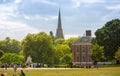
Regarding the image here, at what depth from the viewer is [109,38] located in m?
126

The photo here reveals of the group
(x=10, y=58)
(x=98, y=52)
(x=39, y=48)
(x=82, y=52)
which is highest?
(x=39, y=48)

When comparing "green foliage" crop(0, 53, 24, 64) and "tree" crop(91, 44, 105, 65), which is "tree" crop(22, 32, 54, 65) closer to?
"green foliage" crop(0, 53, 24, 64)

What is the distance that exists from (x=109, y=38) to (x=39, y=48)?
105ft

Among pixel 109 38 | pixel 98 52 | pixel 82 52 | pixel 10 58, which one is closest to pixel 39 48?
pixel 10 58

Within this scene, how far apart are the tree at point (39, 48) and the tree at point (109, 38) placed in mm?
24034

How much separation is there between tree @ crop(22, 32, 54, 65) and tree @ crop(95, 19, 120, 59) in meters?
24.0

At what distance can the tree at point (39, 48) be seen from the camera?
146 meters

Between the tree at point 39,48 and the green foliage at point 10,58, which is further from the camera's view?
the green foliage at point 10,58

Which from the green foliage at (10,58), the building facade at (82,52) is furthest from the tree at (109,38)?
the green foliage at (10,58)

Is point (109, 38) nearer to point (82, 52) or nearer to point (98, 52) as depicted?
point (98, 52)

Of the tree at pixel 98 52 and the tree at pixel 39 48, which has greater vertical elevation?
the tree at pixel 39 48

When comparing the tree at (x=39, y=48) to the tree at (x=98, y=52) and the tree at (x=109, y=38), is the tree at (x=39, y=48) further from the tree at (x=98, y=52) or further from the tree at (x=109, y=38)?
Answer: the tree at (x=98, y=52)

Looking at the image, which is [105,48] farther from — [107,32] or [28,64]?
[28,64]

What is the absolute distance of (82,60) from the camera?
154750 millimetres
